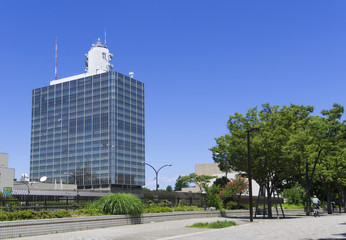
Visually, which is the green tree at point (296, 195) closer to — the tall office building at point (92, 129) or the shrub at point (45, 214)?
the shrub at point (45, 214)

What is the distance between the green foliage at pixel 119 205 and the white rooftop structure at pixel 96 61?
146 m

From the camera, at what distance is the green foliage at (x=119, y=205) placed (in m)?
22.7

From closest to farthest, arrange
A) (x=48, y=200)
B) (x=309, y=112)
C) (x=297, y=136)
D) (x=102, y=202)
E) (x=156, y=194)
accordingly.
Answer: (x=48, y=200) < (x=102, y=202) < (x=156, y=194) < (x=297, y=136) < (x=309, y=112)

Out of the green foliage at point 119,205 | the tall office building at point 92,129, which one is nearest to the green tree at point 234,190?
the green foliage at point 119,205

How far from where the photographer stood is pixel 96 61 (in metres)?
169

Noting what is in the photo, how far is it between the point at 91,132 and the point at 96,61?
114 ft

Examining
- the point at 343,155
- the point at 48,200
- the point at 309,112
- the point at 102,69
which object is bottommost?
the point at 48,200

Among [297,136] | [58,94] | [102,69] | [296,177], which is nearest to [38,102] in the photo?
[58,94]

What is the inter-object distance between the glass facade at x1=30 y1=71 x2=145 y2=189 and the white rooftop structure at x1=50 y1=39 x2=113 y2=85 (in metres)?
4.38

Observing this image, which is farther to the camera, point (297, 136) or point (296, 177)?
point (296, 177)

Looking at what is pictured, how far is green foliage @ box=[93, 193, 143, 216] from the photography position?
894 inches

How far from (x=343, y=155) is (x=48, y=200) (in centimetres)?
3516

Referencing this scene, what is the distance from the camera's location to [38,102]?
171 metres

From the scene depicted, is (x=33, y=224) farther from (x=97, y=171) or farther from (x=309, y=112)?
(x=97, y=171)
